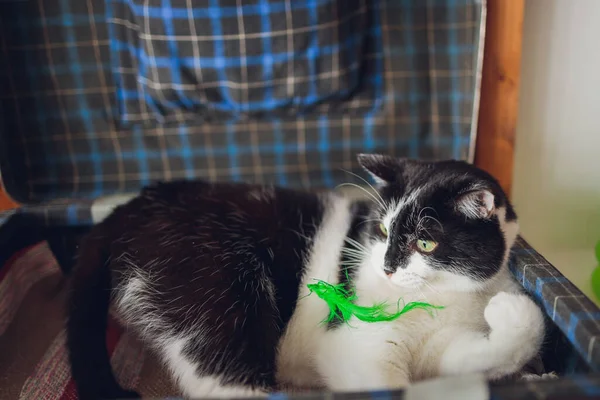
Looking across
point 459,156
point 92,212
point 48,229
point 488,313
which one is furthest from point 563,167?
point 48,229

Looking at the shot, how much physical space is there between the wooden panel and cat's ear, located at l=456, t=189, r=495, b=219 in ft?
1.54

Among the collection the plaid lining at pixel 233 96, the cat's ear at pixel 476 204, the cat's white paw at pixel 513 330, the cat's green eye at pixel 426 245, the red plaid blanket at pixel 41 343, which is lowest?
the red plaid blanket at pixel 41 343

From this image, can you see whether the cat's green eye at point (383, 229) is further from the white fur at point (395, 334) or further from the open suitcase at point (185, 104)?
the open suitcase at point (185, 104)

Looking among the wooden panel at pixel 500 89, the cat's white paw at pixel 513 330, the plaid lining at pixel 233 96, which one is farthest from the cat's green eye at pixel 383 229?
the wooden panel at pixel 500 89

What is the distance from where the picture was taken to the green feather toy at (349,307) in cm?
89

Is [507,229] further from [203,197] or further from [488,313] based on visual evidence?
[203,197]

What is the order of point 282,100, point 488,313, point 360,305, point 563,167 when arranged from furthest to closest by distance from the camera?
point 563,167 < point 282,100 < point 360,305 < point 488,313

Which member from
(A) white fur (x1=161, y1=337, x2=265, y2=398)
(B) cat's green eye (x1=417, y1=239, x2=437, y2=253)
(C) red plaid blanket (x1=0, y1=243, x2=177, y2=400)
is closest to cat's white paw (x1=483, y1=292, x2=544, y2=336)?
(B) cat's green eye (x1=417, y1=239, x2=437, y2=253)

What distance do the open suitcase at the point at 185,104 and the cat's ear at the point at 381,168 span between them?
0.27 m

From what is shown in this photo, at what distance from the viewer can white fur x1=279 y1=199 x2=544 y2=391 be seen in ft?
2.71

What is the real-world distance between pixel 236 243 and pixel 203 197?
136mm

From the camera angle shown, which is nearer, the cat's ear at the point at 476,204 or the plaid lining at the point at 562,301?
the plaid lining at the point at 562,301

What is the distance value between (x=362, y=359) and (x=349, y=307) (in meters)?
0.09

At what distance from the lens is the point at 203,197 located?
105 centimetres
